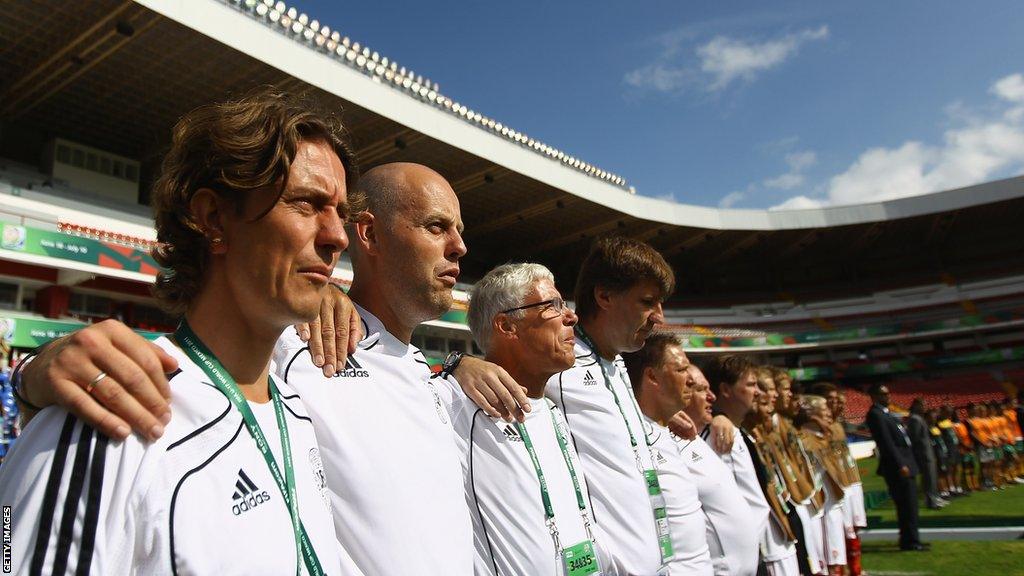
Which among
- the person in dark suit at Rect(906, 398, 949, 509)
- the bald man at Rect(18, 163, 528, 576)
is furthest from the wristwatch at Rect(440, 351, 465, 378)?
the person in dark suit at Rect(906, 398, 949, 509)

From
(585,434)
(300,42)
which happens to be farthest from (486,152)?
(585,434)

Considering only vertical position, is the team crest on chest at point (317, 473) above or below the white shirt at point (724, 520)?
above

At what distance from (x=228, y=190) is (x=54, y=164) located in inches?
813

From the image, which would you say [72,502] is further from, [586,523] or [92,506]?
[586,523]

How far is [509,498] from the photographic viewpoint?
223 centimetres

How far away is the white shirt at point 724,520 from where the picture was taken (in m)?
3.56

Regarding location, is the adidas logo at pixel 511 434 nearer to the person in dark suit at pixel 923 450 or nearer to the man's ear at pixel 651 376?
the man's ear at pixel 651 376

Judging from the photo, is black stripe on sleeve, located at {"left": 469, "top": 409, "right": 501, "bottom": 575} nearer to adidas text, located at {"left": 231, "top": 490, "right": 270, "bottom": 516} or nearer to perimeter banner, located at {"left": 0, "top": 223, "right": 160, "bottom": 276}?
adidas text, located at {"left": 231, "top": 490, "right": 270, "bottom": 516}

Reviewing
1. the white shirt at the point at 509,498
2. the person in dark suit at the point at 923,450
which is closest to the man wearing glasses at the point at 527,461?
the white shirt at the point at 509,498

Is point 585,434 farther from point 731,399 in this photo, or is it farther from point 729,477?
point 731,399

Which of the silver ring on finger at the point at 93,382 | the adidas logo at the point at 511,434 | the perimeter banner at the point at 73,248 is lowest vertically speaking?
the adidas logo at the point at 511,434

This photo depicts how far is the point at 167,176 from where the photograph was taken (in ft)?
4.17

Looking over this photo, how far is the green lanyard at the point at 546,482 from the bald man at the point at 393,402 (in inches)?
23.0

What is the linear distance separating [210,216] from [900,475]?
845cm
